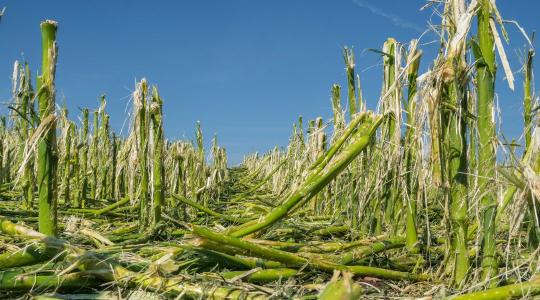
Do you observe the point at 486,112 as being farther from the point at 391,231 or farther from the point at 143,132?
the point at 143,132

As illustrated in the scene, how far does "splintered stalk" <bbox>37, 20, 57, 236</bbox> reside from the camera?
2539mm

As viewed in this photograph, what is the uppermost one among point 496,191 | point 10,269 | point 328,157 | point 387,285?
point 328,157

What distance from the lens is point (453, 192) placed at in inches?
87.7

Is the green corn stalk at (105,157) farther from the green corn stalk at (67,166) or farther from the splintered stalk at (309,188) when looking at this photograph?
the splintered stalk at (309,188)

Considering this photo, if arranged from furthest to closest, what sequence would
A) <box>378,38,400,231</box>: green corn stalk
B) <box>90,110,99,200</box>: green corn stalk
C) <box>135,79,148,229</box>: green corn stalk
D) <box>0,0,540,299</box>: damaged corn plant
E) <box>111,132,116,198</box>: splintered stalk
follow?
<box>90,110,99,200</box>: green corn stalk
<box>111,132,116,198</box>: splintered stalk
<box>135,79,148,229</box>: green corn stalk
<box>378,38,400,231</box>: green corn stalk
<box>0,0,540,299</box>: damaged corn plant

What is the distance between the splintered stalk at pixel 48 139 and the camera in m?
2.54

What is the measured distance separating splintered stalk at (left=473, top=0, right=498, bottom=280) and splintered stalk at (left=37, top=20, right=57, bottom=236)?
6.29 ft

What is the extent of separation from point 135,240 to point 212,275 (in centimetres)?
110

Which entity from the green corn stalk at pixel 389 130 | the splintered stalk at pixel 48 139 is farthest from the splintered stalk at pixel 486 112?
the splintered stalk at pixel 48 139

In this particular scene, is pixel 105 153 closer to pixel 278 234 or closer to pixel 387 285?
pixel 278 234

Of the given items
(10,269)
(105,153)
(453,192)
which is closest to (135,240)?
(10,269)

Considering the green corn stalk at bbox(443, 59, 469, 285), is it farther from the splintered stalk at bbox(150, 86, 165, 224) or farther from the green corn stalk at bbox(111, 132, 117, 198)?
the green corn stalk at bbox(111, 132, 117, 198)

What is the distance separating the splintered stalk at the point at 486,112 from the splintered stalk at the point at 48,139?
1.92m

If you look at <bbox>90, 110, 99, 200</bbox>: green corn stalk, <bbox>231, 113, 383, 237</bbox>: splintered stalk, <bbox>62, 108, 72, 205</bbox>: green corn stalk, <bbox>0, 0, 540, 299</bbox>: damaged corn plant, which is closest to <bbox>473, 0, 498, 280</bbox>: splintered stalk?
<bbox>0, 0, 540, 299</bbox>: damaged corn plant
